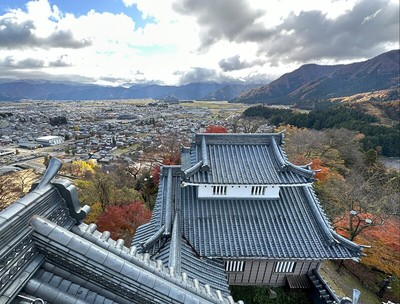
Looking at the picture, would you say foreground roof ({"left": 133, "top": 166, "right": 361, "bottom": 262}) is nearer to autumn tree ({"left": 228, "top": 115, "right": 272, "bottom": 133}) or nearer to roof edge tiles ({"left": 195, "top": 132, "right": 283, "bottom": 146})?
roof edge tiles ({"left": 195, "top": 132, "right": 283, "bottom": 146})

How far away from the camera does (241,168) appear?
15.1 meters

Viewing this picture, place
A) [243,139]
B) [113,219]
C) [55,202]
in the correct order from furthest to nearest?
1. [113,219]
2. [243,139]
3. [55,202]

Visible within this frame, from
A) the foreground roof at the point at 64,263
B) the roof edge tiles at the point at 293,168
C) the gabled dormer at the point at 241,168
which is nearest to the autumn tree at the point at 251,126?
the gabled dormer at the point at 241,168

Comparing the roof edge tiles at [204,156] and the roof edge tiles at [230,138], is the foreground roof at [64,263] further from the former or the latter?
the roof edge tiles at [230,138]

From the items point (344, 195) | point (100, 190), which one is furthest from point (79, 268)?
point (344, 195)

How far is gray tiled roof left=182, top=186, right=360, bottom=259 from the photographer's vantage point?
40.2 ft

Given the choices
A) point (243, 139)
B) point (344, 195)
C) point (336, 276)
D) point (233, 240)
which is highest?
point (243, 139)

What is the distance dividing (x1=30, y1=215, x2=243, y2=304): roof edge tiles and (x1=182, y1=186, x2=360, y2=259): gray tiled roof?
287 inches

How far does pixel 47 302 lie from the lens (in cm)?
411

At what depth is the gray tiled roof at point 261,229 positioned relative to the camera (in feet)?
40.2

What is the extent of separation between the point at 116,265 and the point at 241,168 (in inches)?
450

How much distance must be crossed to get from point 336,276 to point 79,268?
73.6ft

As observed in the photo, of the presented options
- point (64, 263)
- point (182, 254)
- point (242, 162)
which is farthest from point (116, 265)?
point (242, 162)

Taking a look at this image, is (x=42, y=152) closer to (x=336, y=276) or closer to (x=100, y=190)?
(x=100, y=190)
